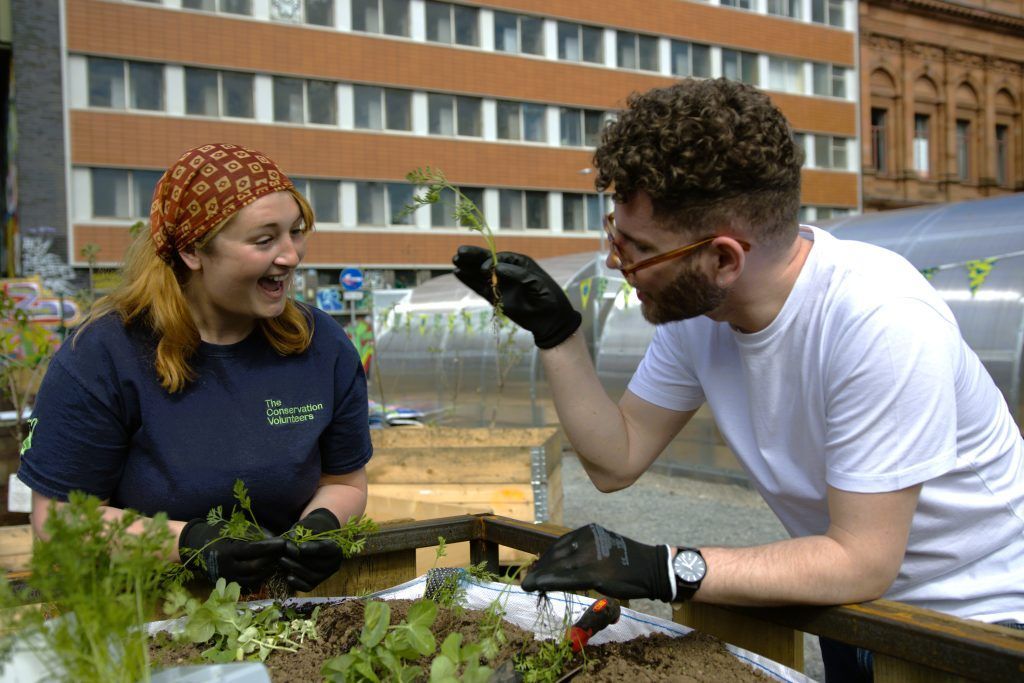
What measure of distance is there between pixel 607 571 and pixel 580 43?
30203 mm

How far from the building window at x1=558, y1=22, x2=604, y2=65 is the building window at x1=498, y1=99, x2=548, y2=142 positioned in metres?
2.12

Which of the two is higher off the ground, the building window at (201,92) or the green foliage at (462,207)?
the building window at (201,92)

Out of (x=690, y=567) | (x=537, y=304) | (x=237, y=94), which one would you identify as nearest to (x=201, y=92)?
(x=237, y=94)

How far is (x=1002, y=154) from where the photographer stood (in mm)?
37094

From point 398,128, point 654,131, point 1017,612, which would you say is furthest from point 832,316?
point 398,128

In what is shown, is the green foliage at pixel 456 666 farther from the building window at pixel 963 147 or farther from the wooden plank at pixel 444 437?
the building window at pixel 963 147

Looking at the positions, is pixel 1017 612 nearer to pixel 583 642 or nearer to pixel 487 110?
pixel 583 642

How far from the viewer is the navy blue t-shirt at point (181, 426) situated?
1754 millimetres

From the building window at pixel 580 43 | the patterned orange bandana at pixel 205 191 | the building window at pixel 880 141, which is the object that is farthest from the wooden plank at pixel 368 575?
the building window at pixel 880 141

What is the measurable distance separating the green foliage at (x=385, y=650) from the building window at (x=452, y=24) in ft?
91.0

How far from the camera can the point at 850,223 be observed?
9336 mm

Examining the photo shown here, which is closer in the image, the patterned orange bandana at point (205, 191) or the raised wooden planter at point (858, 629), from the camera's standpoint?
the raised wooden planter at point (858, 629)

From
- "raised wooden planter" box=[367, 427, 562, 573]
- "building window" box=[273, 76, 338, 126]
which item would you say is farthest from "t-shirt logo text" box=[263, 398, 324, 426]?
"building window" box=[273, 76, 338, 126]

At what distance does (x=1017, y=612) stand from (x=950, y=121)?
1506 inches
